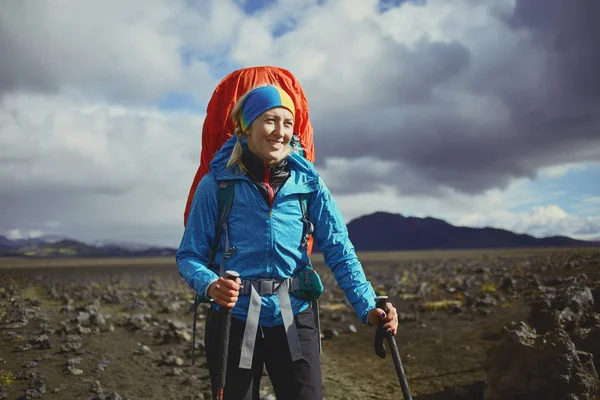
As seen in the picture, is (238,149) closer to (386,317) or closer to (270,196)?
(270,196)

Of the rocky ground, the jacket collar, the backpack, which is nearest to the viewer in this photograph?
the jacket collar

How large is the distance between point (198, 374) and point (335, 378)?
6.68ft

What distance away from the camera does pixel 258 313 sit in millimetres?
2789

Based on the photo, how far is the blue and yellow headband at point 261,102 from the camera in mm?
2889

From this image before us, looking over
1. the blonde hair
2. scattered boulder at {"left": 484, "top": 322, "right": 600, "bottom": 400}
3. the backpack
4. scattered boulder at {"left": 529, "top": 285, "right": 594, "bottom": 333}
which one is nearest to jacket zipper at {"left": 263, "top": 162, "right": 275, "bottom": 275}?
the blonde hair

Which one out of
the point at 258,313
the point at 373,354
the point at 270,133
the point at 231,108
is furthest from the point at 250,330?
the point at 373,354

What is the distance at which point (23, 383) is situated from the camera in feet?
20.2

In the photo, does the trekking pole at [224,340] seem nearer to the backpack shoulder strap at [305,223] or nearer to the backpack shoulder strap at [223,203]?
the backpack shoulder strap at [223,203]

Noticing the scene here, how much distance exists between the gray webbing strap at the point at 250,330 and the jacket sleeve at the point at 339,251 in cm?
50

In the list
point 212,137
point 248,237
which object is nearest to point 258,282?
point 248,237

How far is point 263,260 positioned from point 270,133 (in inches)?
28.8

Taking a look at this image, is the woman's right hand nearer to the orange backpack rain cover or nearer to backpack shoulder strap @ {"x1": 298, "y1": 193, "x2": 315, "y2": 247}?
backpack shoulder strap @ {"x1": 298, "y1": 193, "x2": 315, "y2": 247}

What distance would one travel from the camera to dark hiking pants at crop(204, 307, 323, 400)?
2850 mm

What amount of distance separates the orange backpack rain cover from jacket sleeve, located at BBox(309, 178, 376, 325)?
0.69m
